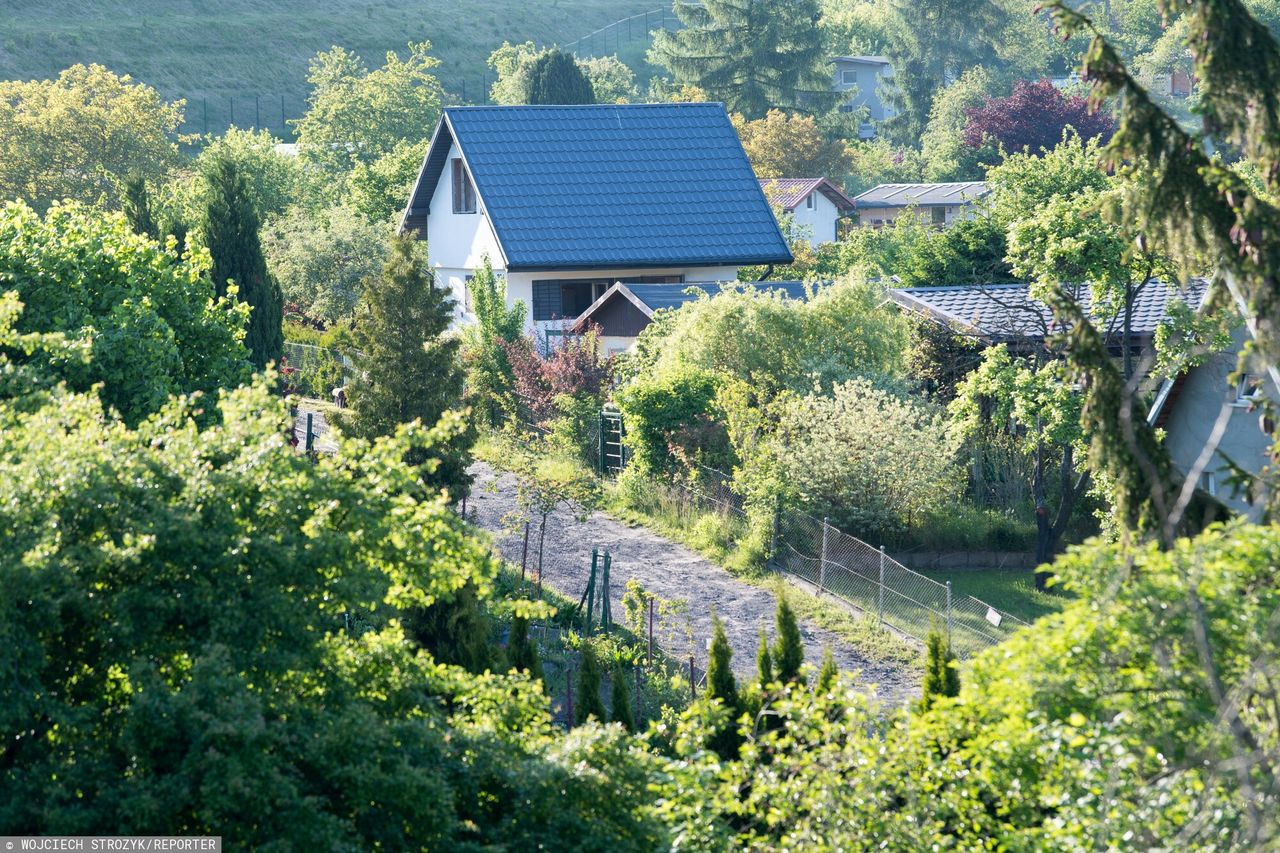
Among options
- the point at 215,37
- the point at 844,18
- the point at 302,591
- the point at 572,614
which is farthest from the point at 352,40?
the point at 302,591

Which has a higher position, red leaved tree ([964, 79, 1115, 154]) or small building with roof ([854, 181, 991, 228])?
red leaved tree ([964, 79, 1115, 154])

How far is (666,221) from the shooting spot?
36.7 meters

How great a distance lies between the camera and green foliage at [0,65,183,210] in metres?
46.0

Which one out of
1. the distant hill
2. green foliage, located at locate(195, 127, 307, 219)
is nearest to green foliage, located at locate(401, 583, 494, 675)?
green foliage, located at locate(195, 127, 307, 219)

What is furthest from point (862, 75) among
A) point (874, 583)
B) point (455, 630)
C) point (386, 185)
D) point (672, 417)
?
point (455, 630)

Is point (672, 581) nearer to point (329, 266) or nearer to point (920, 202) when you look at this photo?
point (329, 266)

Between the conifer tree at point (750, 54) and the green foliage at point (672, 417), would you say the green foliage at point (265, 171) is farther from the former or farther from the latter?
the conifer tree at point (750, 54)

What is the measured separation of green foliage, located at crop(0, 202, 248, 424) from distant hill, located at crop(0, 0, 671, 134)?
7641cm

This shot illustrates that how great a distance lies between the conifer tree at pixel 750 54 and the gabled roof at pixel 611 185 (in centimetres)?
4451

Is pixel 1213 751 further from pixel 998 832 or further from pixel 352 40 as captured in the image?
pixel 352 40

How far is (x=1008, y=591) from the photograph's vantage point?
20172mm

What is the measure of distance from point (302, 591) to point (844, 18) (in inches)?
4803

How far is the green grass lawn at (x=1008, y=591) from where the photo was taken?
19203 millimetres

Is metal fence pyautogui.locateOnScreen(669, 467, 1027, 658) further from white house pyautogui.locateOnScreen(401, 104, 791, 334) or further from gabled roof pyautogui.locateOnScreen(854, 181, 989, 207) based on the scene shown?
gabled roof pyautogui.locateOnScreen(854, 181, 989, 207)
